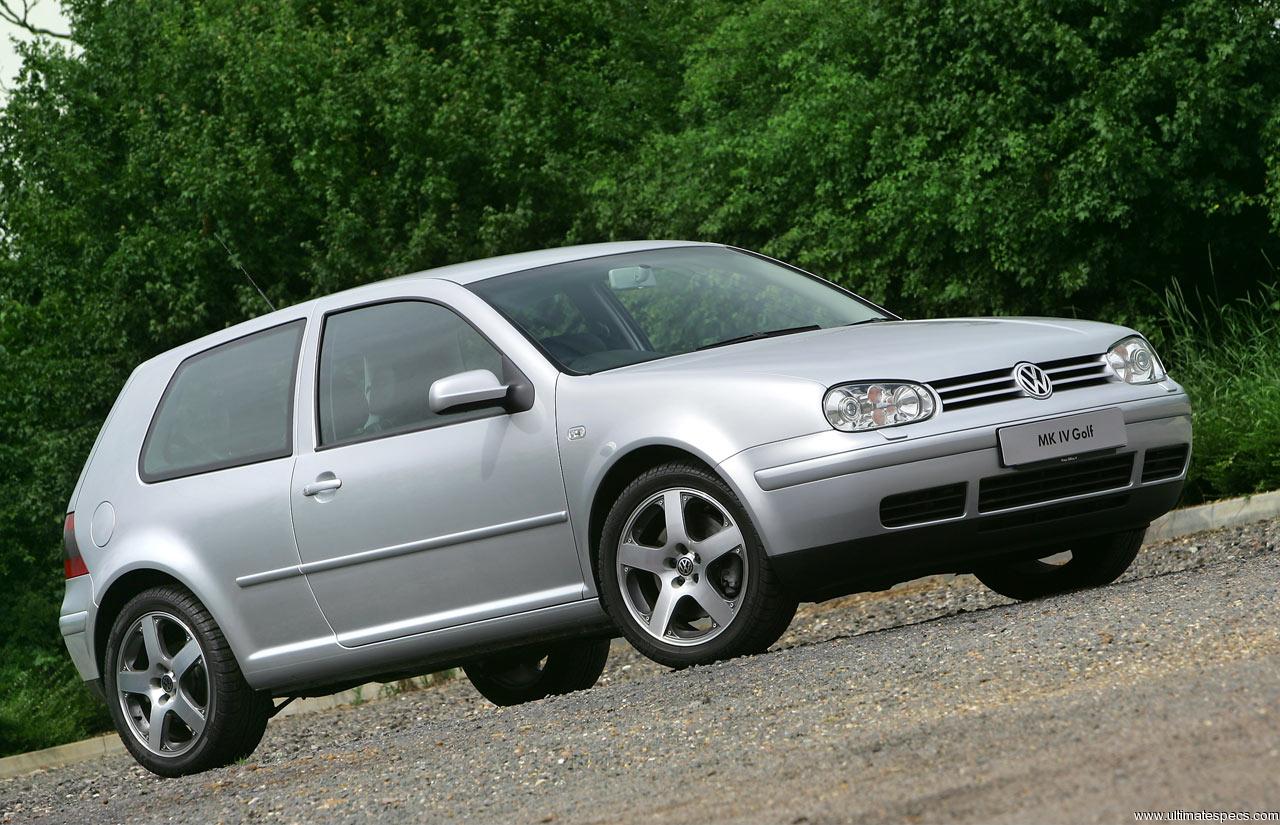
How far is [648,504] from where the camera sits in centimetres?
629

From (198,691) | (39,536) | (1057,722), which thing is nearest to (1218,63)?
(198,691)

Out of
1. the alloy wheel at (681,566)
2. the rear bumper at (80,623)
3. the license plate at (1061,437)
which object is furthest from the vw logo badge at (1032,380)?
the rear bumper at (80,623)


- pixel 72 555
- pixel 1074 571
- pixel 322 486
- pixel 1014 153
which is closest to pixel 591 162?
pixel 1014 153

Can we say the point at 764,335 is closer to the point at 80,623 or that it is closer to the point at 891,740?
the point at 891,740

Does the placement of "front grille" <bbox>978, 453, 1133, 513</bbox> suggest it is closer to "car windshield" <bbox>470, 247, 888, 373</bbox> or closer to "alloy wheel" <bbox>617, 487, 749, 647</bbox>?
"alloy wheel" <bbox>617, 487, 749, 647</bbox>

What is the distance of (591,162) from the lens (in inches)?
1009

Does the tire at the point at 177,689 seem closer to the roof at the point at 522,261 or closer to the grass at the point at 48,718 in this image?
the roof at the point at 522,261

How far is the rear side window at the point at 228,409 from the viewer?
733 centimetres

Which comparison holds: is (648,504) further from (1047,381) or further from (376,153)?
(376,153)

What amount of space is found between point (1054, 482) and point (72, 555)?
4333 mm

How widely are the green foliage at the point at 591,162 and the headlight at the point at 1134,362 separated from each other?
5.35 meters

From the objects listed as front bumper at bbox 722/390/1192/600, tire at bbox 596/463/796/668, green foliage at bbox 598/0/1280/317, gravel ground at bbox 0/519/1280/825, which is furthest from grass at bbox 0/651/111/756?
front bumper at bbox 722/390/1192/600

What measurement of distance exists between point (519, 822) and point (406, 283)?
324 cm

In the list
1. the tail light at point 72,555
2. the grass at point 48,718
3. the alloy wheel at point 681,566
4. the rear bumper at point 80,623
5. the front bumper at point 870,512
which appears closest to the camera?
the front bumper at point 870,512
